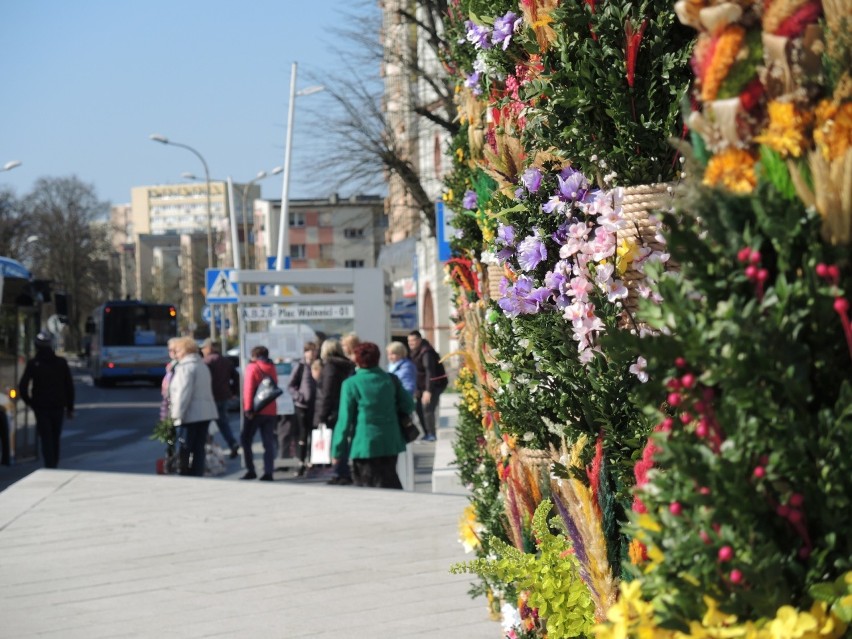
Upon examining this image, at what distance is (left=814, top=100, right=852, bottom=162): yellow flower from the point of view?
2.29 metres

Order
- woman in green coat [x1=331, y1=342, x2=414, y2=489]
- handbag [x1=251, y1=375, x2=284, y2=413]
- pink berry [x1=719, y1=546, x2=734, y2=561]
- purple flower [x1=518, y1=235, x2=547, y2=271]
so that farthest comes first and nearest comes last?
handbag [x1=251, y1=375, x2=284, y2=413], woman in green coat [x1=331, y1=342, x2=414, y2=489], purple flower [x1=518, y1=235, x2=547, y2=271], pink berry [x1=719, y1=546, x2=734, y2=561]

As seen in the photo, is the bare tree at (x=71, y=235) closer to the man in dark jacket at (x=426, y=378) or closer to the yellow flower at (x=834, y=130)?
the man in dark jacket at (x=426, y=378)

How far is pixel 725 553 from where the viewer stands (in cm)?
223

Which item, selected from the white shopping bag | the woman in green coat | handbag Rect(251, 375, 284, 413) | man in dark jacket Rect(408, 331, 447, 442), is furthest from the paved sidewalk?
man in dark jacket Rect(408, 331, 447, 442)

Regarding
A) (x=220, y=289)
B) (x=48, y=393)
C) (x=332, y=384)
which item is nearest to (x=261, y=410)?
(x=332, y=384)

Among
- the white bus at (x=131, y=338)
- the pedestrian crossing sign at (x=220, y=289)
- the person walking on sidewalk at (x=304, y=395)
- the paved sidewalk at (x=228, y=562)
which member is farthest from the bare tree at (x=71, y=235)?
the paved sidewalk at (x=228, y=562)

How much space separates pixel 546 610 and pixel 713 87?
246 centimetres

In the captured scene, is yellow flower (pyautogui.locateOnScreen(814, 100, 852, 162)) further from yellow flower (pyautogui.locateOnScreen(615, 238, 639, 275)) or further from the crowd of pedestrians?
the crowd of pedestrians

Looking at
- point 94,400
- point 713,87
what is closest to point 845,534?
point 713,87

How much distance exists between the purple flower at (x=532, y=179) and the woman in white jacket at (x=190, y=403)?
34.1 ft

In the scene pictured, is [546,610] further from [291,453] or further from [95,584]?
[291,453]

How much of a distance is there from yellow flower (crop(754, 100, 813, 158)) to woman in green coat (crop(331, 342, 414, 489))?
9.29 meters

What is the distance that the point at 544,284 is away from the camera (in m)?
4.74

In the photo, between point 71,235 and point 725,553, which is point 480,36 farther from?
point 71,235
